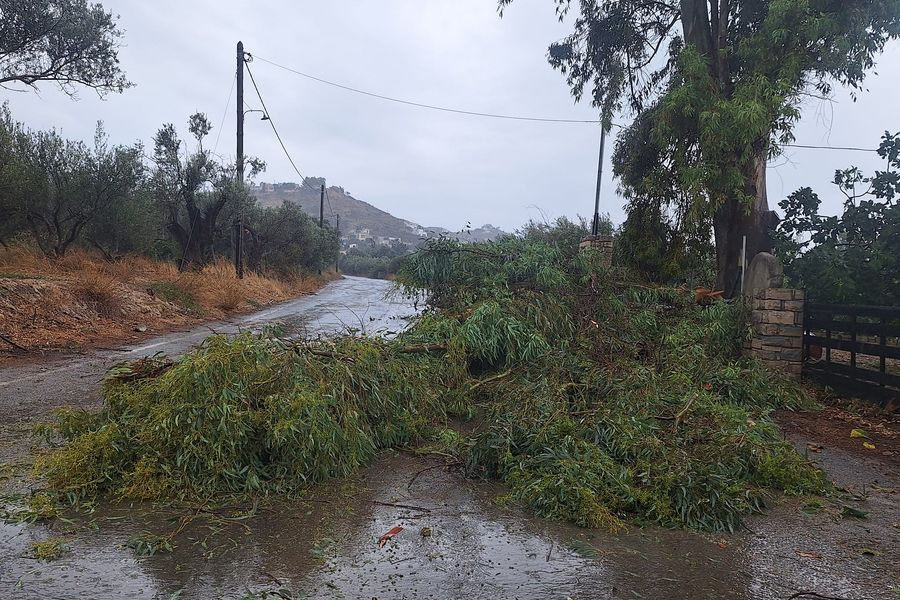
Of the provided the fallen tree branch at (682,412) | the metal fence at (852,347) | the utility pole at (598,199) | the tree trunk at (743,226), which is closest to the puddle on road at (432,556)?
the fallen tree branch at (682,412)

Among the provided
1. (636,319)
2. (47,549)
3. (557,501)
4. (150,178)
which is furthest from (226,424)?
(150,178)

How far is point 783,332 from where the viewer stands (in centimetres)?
866

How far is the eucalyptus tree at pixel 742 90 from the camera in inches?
393

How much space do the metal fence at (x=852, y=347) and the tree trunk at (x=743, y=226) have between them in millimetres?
2343

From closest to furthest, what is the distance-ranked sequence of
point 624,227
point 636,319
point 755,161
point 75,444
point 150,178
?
point 75,444, point 636,319, point 755,161, point 624,227, point 150,178

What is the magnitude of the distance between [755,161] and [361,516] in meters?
10.3

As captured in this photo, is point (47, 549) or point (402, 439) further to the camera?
point (402, 439)

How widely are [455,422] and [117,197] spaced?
1507 cm

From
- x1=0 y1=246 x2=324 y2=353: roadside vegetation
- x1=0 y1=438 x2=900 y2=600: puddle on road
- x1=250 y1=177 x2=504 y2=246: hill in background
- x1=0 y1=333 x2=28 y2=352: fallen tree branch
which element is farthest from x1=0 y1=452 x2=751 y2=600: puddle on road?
x1=250 y1=177 x2=504 y2=246: hill in background

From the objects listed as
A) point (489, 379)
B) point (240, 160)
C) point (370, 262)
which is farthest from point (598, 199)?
point (370, 262)

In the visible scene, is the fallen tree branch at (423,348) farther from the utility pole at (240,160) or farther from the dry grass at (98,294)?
the utility pole at (240,160)

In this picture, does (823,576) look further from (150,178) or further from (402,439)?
(150,178)

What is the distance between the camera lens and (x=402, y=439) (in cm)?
548

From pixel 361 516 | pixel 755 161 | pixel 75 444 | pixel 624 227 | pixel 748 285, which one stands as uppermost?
pixel 755 161
